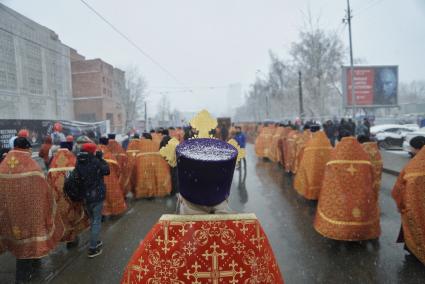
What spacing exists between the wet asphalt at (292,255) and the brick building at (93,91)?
37.2m

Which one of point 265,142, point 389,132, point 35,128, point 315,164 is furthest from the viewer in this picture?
point 389,132

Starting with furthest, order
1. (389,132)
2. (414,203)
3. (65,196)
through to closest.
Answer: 1. (389,132)
2. (65,196)
3. (414,203)

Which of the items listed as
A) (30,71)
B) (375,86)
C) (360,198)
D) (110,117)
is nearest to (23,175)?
(360,198)

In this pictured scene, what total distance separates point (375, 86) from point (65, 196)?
2480 centimetres

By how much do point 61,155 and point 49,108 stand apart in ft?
85.5

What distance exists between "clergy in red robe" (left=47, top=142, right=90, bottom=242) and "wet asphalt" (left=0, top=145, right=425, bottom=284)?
13.9 inches

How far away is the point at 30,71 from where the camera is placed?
22859mm

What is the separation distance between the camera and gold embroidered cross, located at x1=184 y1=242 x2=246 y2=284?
1.82 meters

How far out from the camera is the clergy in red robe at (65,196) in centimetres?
498

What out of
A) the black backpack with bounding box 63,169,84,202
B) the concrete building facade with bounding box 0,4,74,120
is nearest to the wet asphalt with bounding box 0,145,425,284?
the black backpack with bounding box 63,169,84,202

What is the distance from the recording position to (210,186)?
6.39ft

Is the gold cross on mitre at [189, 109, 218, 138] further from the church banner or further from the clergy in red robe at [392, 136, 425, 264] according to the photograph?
the church banner

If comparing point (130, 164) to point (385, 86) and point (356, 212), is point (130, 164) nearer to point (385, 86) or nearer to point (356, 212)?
point (356, 212)

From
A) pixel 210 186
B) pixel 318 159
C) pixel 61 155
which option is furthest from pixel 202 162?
pixel 318 159
